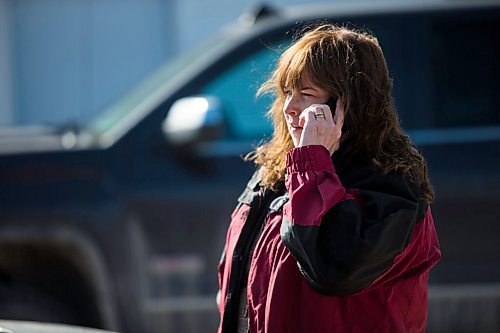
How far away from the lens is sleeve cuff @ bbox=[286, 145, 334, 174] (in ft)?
7.16

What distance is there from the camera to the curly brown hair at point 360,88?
2281 mm

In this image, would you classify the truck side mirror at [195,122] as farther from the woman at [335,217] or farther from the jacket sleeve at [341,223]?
the jacket sleeve at [341,223]

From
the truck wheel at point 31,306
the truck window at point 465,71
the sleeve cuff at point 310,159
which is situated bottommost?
the truck wheel at point 31,306

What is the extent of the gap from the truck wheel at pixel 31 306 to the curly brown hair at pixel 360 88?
238 cm

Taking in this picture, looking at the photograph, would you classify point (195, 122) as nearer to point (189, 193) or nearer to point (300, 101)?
point (189, 193)

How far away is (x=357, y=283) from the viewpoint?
2.10 m

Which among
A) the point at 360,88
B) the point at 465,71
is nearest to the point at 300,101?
the point at 360,88

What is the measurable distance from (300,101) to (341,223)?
0.35 metres

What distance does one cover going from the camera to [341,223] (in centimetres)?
213

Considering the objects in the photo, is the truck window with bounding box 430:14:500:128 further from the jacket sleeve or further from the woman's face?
the jacket sleeve

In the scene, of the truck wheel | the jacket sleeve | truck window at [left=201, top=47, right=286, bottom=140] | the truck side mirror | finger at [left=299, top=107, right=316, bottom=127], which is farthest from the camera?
truck window at [left=201, top=47, right=286, bottom=140]

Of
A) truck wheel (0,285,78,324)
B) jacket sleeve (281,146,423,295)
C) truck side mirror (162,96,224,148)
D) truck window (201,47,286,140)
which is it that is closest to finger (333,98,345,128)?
jacket sleeve (281,146,423,295)

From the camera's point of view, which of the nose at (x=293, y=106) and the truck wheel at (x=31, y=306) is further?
the truck wheel at (x=31, y=306)

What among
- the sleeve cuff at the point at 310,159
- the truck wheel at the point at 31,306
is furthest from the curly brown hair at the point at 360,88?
the truck wheel at the point at 31,306
